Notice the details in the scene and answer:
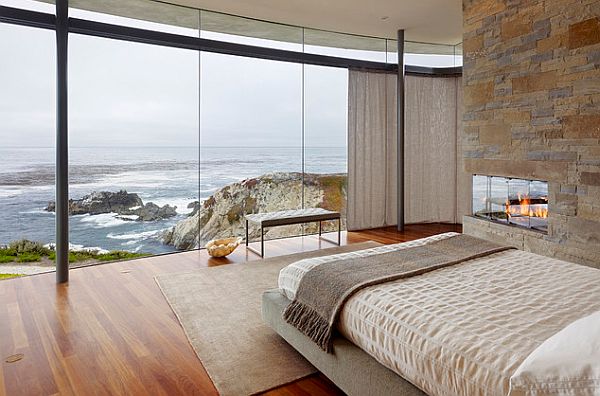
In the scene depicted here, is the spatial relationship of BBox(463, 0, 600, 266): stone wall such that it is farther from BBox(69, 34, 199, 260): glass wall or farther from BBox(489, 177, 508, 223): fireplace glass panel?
BBox(69, 34, 199, 260): glass wall

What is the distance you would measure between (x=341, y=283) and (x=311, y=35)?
443 cm

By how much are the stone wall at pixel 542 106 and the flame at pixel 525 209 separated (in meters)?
0.20

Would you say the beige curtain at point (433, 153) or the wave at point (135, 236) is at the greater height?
the beige curtain at point (433, 153)

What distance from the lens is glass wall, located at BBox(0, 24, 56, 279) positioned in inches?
163

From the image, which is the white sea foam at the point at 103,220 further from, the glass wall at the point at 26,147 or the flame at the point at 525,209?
the flame at the point at 525,209

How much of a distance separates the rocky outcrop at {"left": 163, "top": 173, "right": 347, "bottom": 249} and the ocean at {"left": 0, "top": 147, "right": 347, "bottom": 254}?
0.12m

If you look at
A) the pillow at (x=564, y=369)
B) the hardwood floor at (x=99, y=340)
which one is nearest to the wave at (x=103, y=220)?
the hardwood floor at (x=99, y=340)

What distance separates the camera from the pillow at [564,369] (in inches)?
42.1

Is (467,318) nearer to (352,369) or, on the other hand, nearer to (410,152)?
(352,369)

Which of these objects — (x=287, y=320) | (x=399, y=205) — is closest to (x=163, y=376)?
(x=287, y=320)

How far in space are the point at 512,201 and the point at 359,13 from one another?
9.05 ft

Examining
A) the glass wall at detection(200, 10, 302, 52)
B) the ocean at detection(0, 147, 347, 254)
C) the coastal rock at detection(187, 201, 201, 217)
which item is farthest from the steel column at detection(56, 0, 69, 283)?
the coastal rock at detection(187, 201, 201, 217)

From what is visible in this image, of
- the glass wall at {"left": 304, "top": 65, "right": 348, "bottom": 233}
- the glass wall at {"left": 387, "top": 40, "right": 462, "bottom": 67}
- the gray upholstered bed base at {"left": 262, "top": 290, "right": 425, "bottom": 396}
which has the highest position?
the glass wall at {"left": 387, "top": 40, "right": 462, "bottom": 67}

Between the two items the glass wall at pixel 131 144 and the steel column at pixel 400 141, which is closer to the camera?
the glass wall at pixel 131 144
